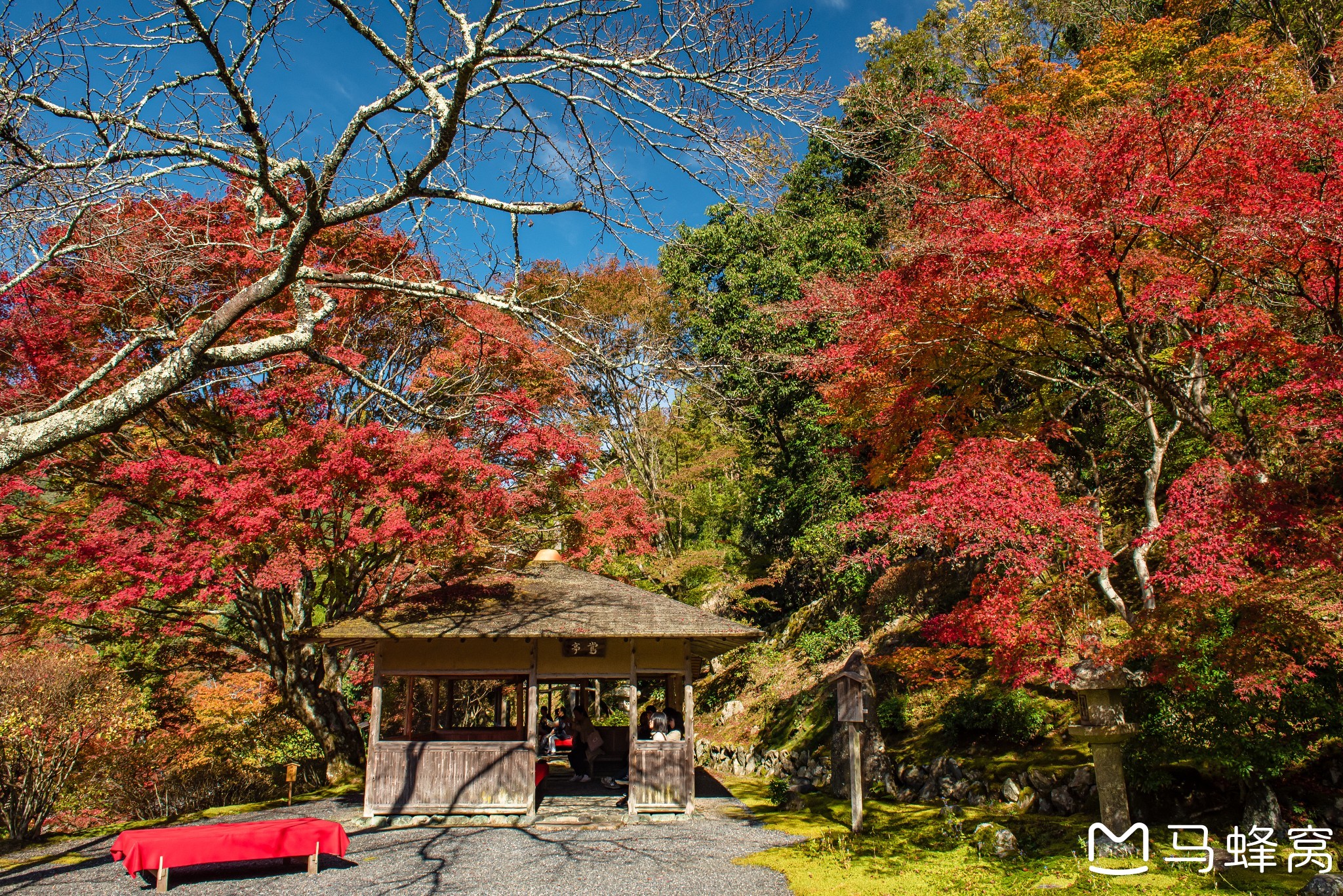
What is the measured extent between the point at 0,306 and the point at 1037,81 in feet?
73.5

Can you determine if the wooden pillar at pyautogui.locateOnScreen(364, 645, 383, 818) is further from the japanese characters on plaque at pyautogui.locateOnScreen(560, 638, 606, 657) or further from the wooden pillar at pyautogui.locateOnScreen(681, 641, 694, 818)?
the wooden pillar at pyautogui.locateOnScreen(681, 641, 694, 818)

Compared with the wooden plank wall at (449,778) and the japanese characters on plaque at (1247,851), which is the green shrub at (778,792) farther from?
the japanese characters on plaque at (1247,851)

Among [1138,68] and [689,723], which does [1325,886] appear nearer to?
[689,723]

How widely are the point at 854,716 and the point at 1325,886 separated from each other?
461 cm

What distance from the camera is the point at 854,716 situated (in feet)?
29.0

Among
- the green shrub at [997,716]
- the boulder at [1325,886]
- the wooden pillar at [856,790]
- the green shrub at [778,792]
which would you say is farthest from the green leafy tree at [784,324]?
the boulder at [1325,886]

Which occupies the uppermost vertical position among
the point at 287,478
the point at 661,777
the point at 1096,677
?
the point at 287,478

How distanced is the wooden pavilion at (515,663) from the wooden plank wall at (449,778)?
0.5 inches

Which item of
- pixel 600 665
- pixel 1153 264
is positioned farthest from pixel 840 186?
pixel 600 665

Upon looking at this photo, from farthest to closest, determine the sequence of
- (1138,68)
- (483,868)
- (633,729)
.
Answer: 1. (1138,68)
2. (633,729)
3. (483,868)

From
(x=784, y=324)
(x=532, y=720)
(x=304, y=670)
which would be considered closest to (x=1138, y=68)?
(x=784, y=324)

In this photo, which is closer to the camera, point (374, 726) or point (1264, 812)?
point (1264, 812)

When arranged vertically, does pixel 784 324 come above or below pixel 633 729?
above

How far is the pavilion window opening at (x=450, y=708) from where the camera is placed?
13438 millimetres
